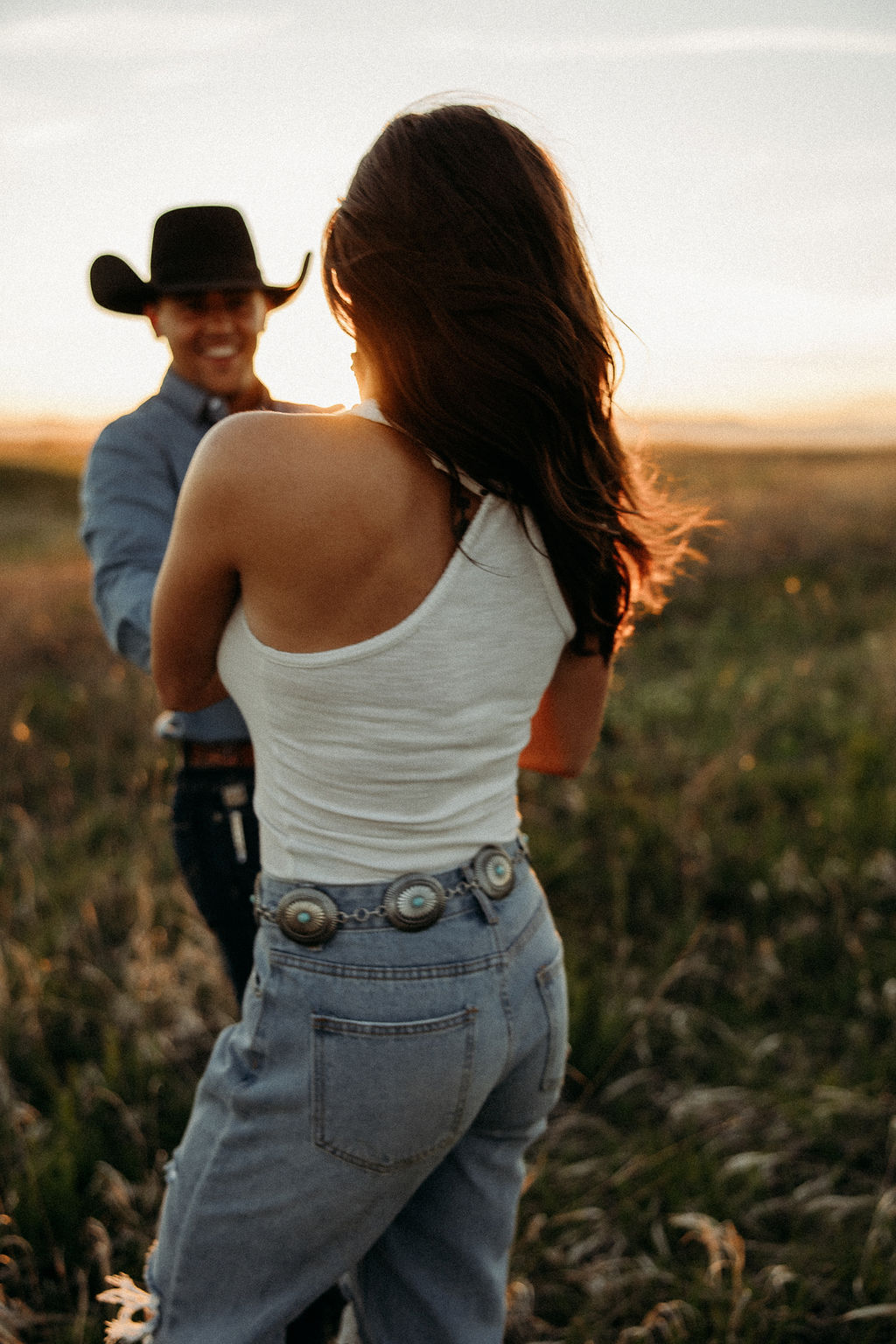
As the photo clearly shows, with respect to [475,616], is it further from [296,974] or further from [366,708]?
[296,974]

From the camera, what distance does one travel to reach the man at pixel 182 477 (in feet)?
6.42

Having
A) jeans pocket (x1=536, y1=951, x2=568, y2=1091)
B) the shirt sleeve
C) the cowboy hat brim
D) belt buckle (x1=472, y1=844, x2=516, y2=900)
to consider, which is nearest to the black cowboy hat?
the cowboy hat brim

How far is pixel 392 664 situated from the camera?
3.72 feet

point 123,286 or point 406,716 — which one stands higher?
point 123,286

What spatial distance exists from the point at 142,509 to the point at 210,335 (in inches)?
19.1

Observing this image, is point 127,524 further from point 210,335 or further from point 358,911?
point 358,911

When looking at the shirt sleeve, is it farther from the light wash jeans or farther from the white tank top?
the light wash jeans

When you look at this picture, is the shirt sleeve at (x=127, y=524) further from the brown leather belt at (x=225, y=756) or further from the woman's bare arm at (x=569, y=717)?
the woman's bare arm at (x=569, y=717)

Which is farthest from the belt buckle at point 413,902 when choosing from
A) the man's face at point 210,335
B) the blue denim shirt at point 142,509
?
the man's face at point 210,335

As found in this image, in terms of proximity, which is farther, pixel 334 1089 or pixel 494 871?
pixel 494 871

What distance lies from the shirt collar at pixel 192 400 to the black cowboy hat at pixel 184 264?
19 centimetres

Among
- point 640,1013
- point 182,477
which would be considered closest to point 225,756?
point 182,477

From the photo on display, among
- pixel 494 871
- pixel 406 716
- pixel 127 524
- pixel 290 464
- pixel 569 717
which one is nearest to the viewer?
pixel 290 464

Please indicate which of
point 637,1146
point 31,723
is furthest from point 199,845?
point 31,723
